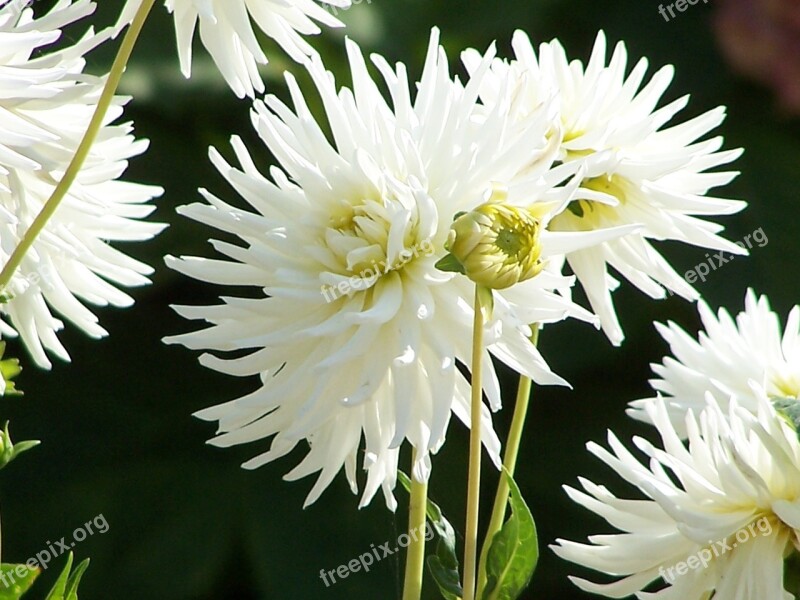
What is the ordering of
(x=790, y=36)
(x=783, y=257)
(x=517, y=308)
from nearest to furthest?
(x=517, y=308) → (x=790, y=36) → (x=783, y=257)

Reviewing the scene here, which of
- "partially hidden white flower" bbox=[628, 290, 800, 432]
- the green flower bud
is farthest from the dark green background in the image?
the green flower bud

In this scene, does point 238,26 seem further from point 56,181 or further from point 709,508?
point 709,508

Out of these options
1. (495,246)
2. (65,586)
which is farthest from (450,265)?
(65,586)

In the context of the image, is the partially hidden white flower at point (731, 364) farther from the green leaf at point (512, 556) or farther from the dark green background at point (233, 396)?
the dark green background at point (233, 396)

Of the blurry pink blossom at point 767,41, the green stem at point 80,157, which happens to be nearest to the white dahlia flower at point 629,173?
the green stem at point 80,157

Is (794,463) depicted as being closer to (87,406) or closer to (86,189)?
(86,189)

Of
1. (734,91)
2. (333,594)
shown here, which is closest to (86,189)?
(333,594)
